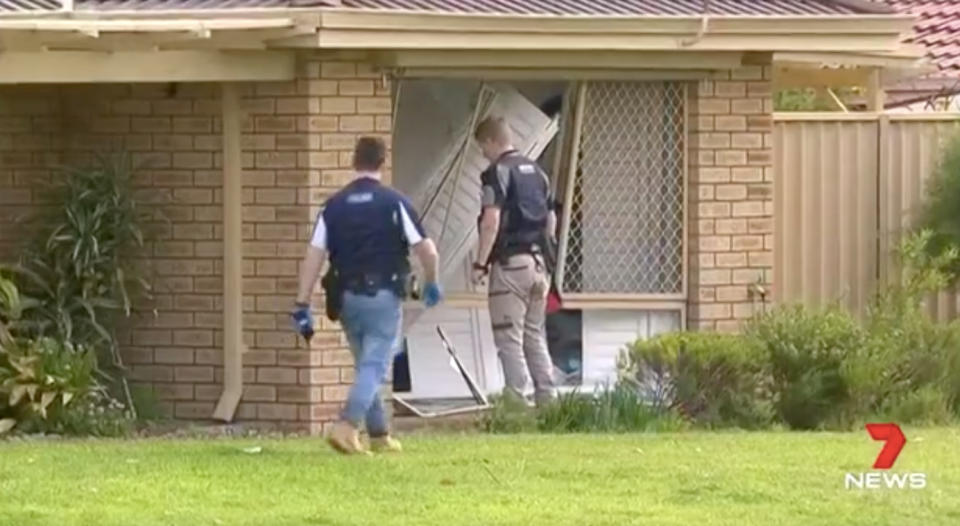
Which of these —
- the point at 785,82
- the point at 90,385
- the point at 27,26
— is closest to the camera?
the point at 27,26

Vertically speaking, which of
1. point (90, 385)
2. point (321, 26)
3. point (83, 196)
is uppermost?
point (321, 26)

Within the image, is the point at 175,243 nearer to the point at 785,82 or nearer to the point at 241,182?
the point at 241,182

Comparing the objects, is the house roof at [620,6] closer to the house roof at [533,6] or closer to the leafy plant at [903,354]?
the house roof at [533,6]

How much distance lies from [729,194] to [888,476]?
14.9 ft

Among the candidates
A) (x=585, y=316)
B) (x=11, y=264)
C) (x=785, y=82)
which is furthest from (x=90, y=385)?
(x=785, y=82)

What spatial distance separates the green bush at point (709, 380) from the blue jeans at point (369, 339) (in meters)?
2.85

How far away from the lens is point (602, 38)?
47.3ft

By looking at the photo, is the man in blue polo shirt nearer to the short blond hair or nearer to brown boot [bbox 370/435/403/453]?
brown boot [bbox 370/435/403/453]

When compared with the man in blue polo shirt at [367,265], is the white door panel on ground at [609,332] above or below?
below

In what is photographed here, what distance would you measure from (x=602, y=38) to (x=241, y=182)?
224cm

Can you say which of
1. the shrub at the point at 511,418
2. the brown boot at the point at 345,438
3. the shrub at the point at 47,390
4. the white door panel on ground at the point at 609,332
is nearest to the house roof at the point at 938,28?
the white door panel on ground at the point at 609,332

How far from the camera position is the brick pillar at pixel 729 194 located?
50.5 ft

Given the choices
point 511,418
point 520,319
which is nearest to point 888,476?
point 511,418

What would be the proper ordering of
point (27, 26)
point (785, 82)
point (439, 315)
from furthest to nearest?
1. point (785, 82)
2. point (439, 315)
3. point (27, 26)
